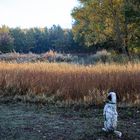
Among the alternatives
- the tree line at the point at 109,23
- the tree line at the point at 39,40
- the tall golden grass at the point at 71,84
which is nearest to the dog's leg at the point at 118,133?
the tall golden grass at the point at 71,84

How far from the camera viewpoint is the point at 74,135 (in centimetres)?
594

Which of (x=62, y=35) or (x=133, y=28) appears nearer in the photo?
(x=133, y=28)

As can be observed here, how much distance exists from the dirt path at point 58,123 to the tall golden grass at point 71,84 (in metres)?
0.68

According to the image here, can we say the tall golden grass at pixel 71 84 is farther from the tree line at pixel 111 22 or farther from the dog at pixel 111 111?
the tree line at pixel 111 22

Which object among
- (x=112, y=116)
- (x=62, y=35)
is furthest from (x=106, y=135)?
(x=62, y=35)

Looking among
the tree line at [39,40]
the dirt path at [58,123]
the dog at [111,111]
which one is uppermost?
the tree line at [39,40]

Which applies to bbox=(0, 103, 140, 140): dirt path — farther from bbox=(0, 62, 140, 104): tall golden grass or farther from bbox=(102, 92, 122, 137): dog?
bbox=(0, 62, 140, 104): tall golden grass

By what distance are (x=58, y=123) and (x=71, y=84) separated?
2.93m

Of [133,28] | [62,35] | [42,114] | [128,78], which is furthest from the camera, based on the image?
[62,35]

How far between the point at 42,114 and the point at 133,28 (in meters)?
18.0

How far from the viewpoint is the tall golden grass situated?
915cm

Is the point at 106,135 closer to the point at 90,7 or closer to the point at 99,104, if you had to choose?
the point at 99,104

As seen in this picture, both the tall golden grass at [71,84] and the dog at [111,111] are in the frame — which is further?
the tall golden grass at [71,84]

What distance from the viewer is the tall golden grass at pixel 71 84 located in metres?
9.15
